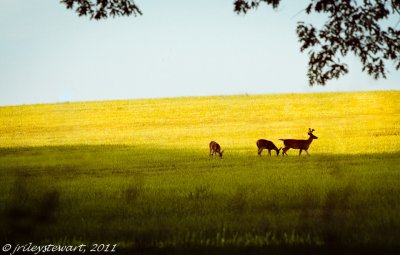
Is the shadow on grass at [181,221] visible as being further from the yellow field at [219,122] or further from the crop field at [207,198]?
the yellow field at [219,122]

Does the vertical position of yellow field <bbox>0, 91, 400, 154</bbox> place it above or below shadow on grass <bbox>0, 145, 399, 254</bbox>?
below

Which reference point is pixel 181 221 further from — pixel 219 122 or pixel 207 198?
pixel 219 122

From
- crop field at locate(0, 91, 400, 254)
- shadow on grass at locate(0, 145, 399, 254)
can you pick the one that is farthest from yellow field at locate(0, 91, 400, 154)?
shadow on grass at locate(0, 145, 399, 254)

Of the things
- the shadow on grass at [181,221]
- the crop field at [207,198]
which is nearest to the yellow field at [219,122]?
the crop field at [207,198]

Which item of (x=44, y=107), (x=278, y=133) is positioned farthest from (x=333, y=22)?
(x=44, y=107)

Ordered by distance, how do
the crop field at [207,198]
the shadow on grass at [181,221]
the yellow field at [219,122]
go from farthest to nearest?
1. the yellow field at [219,122]
2. the crop field at [207,198]
3. the shadow on grass at [181,221]

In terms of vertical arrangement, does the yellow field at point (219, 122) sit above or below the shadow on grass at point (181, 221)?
below

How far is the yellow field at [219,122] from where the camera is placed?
3547 centimetres

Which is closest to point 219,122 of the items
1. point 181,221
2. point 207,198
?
point 207,198

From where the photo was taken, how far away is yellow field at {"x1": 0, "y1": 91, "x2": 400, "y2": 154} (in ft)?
116

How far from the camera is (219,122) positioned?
163ft

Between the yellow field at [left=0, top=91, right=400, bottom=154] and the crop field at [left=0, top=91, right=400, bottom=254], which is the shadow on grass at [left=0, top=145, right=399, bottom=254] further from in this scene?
the yellow field at [left=0, top=91, right=400, bottom=154]

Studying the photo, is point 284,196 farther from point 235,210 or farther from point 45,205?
point 45,205

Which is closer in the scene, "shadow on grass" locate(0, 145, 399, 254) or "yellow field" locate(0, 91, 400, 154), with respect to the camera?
"shadow on grass" locate(0, 145, 399, 254)
